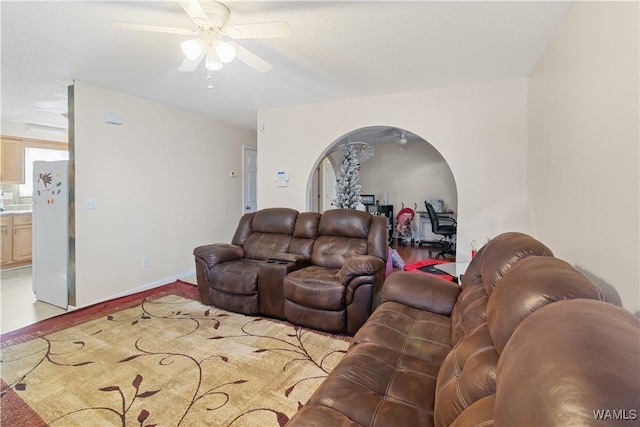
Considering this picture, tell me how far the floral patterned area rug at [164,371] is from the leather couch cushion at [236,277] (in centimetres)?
30

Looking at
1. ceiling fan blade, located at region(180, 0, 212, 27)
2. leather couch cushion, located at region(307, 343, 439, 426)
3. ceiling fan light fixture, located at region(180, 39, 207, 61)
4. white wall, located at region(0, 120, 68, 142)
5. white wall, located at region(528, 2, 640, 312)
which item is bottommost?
leather couch cushion, located at region(307, 343, 439, 426)

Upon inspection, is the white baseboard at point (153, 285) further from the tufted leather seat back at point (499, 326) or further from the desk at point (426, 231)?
the desk at point (426, 231)

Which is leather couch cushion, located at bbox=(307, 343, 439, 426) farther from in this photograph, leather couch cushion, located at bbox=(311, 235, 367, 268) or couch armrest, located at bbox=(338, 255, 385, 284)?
leather couch cushion, located at bbox=(311, 235, 367, 268)

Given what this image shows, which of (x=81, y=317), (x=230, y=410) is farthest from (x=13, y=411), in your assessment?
(x=81, y=317)

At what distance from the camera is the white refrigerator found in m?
3.34

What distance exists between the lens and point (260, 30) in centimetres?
185

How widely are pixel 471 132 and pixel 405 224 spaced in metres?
4.29

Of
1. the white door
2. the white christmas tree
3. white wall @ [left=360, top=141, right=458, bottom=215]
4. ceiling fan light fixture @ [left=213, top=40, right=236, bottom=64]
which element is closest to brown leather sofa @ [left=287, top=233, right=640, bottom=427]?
ceiling fan light fixture @ [left=213, top=40, right=236, bottom=64]

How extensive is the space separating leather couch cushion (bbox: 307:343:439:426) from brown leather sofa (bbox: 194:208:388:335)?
1.16 meters

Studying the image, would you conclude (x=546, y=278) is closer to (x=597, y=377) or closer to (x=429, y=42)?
(x=597, y=377)

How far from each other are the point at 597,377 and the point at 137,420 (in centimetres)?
208

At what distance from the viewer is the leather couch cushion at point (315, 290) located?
2690 millimetres

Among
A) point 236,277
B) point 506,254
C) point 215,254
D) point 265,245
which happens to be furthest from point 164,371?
point 506,254

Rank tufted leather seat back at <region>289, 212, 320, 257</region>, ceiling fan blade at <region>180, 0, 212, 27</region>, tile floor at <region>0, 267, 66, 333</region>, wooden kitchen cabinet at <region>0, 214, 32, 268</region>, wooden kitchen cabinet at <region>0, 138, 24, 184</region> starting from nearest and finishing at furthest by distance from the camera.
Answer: ceiling fan blade at <region>180, 0, 212, 27</region> → tile floor at <region>0, 267, 66, 333</region> → tufted leather seat back at <region>289, 212, 320, 257</region> → wooden kitchen cabinet at <region>0, 214, 32, 268</region> → wooden kitchen cabinet at <region>0, 138, 24, 184</region>
